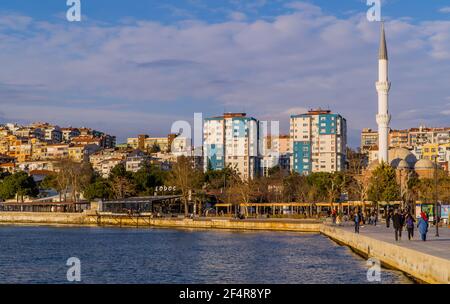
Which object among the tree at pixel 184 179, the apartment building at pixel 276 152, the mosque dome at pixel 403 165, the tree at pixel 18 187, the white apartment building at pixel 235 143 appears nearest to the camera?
the tree at pixel 184 179

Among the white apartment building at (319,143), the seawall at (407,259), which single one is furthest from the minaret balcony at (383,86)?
the white apartment building at (319,143)

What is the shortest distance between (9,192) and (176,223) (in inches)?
1672

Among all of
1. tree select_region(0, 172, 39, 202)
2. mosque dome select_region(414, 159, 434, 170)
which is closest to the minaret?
mosque dome select_region(414, 159, 434, 170)

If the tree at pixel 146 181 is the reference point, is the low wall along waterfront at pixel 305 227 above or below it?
below

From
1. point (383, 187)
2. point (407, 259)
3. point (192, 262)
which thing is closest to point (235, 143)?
point (383, 187)

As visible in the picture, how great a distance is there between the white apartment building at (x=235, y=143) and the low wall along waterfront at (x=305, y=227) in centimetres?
5998

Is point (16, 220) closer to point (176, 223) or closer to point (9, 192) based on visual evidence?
point (9, 192)

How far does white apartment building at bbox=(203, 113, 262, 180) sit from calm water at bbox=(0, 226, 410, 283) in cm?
9976

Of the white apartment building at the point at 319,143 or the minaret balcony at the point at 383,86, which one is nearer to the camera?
the minaret balcony at the point at 383,86

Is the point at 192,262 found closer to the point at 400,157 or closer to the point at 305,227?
the point at 305,227

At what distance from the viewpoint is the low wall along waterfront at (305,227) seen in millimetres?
21838

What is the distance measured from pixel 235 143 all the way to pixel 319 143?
56.0ft

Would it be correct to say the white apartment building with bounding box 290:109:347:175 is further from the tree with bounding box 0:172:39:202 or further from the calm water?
the calm water

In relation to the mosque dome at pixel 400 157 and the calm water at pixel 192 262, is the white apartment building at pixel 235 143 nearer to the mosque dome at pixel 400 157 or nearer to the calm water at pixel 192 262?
the mosque dome at pixel 400 157
